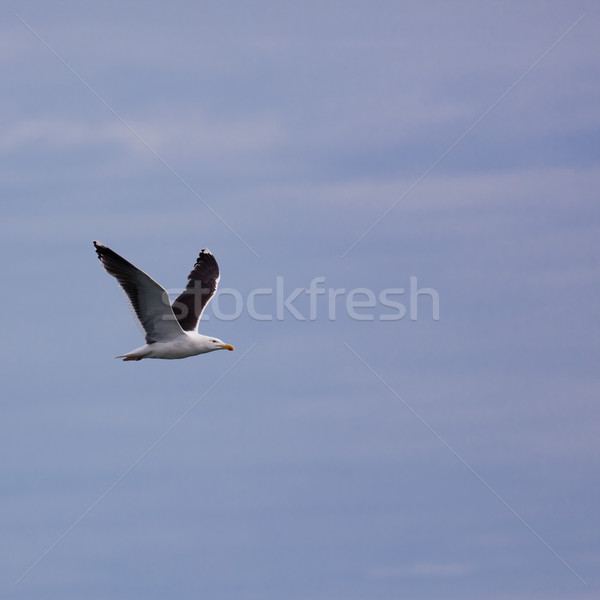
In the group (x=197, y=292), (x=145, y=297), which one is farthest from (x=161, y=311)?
(x=197, y=292)

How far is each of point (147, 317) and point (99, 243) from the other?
1.85 metres

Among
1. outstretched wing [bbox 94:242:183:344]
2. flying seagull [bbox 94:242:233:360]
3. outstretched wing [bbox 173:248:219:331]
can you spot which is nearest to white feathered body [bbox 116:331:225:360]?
flying seagull [bbox 94:242:233:360]

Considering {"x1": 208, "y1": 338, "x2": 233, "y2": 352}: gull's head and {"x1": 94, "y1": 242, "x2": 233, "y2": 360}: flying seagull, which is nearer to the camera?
{"x1": 94, "y1": 242, "x2": 233, "y2": 360}: flying seagull

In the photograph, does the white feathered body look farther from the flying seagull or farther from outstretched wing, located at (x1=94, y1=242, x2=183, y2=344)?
outstretched wing, located at (x1=94, y1=242, x2=183, y2=344)

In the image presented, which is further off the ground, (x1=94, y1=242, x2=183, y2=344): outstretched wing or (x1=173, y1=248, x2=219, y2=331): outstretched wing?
(x1=173, y1=248, x2=219, y2=331): outstretched wing

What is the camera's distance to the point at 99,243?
838 inches

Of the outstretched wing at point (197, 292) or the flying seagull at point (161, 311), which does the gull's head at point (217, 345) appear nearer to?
the flying seagull at point (161, 311)

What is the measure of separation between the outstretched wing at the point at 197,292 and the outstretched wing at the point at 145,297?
1890 mm

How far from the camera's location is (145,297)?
21.7m

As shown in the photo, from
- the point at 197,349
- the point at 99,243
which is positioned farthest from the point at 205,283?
the point at 99,243

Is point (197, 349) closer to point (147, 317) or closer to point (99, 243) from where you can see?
point (147, 317)

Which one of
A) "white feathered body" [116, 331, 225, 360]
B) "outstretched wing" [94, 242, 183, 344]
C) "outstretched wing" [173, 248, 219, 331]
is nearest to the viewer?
"outstretched wing" [94, 242, 183, 344]

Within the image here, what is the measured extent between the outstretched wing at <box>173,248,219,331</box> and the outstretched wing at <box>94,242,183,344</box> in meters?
1.89

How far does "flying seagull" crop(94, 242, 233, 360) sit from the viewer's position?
2123 cm
